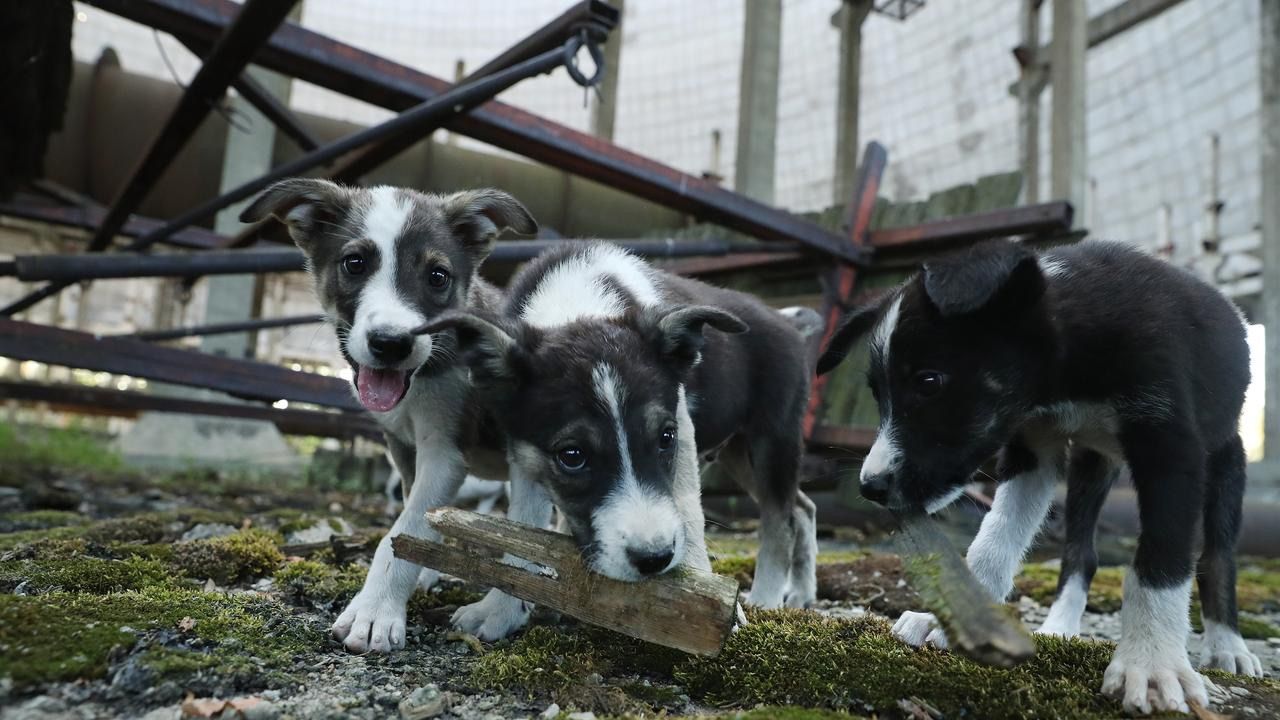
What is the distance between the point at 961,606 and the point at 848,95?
13.8 metres

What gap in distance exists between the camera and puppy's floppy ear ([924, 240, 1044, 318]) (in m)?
2.43

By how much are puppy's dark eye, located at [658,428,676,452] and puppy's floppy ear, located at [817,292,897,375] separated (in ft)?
2.07

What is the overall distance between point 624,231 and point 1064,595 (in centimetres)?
925

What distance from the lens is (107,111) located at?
10.2 metres

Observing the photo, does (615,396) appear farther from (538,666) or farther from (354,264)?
(354,264)

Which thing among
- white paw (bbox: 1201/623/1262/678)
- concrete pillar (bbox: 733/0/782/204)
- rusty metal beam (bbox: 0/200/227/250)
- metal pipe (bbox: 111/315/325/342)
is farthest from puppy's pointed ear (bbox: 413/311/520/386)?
concrete pillar (bbox: 733/0/782/204)

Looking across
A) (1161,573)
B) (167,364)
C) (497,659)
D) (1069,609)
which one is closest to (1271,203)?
(1069,609)

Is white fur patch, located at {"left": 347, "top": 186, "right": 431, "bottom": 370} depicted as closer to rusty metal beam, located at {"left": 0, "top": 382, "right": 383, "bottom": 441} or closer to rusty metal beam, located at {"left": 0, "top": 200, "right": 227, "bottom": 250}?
rusty metal beam, located at {"left": 0, "top": 200, "right": 227, "bottom": 250}

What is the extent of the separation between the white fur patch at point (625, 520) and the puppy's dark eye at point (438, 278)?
1020 mm

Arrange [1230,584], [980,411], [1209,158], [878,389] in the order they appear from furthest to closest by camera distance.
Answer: [1209,158] → [1230,584] → [878,389] → [980,411]

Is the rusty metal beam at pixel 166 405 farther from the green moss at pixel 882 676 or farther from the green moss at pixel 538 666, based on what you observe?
the green moss at pixel 882 676

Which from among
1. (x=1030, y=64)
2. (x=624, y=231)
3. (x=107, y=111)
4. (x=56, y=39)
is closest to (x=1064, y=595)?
(x=56, y=39)

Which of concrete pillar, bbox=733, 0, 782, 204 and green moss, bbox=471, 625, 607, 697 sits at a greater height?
concrete pillar, bbox=733, 0, 782, 204

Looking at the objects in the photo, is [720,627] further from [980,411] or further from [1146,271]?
[1146,271]
